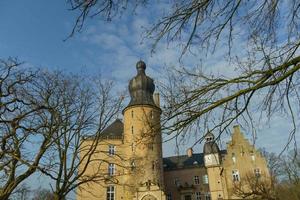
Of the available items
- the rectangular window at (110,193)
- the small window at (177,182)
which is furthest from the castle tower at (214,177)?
the rectangular window at (110,193)

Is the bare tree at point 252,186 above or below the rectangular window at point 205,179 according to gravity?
below

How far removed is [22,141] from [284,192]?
26.9 metres

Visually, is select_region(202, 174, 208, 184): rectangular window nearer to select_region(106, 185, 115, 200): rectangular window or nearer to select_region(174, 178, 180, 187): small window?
select_region(174, 178, 180, 187): small window

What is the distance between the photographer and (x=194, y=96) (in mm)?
5340

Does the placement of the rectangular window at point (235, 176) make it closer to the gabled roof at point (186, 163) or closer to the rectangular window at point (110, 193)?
the gabled roof at point (186, 163)

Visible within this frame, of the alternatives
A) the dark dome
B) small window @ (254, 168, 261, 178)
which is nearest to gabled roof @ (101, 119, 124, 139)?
the dark dome

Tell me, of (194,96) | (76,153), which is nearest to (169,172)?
(76,153)

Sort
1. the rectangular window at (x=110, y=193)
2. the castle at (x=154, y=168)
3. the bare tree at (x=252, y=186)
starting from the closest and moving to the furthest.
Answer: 1. the bare tree at (x=252, y=186)
2. the castle at (x=154, y=168)
3. the rectangular window at (x=110, y=193)

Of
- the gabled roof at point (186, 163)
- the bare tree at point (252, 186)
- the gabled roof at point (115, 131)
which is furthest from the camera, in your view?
the gabled roof at point (186, 163)

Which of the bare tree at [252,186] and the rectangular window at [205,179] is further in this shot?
the rectangular window at [205,179]

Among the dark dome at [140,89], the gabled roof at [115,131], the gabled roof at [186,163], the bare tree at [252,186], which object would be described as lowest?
the bare tree at [252,186]

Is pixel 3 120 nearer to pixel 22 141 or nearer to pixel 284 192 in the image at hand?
pixel 22 141

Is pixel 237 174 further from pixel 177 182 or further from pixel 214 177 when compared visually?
pixel 177 182

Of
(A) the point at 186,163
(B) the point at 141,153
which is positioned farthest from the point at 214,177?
(B) the point at 141,153
